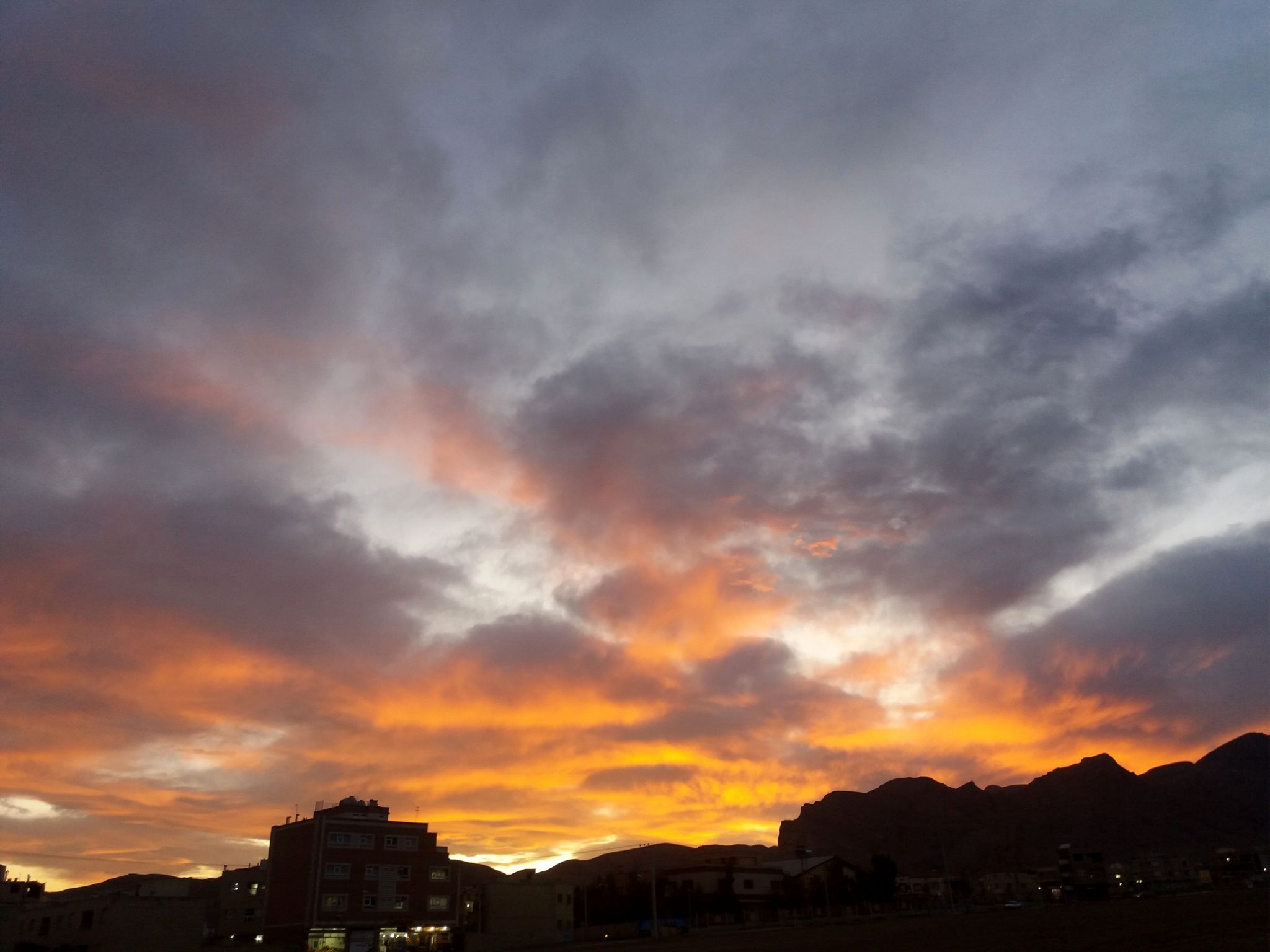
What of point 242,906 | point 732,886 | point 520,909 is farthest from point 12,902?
point 732,886

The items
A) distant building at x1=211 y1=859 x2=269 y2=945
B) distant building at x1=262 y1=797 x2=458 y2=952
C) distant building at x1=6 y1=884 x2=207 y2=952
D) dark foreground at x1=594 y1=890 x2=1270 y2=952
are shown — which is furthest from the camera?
distant building at x1=211 y1=859 x2=269 y2=945

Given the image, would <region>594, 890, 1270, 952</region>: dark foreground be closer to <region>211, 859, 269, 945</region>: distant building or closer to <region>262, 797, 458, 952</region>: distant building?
<region>262, 797, 458, 952</region>: distant building

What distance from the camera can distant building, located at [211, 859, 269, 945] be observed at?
12000 cm

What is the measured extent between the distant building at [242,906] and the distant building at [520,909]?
26.5 meters

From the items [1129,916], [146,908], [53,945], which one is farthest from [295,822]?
[1129,916]

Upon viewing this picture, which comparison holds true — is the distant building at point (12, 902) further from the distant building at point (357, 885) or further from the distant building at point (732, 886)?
the distant building at point (732, 886)

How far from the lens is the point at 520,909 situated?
5231 inches

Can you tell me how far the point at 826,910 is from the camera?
455 feet

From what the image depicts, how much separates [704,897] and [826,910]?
19495 millimetres

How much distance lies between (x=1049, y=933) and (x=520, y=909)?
258 ft

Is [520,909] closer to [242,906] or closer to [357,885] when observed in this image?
[357,885]

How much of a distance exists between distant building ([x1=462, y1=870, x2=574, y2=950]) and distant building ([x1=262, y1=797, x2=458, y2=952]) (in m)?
13.9

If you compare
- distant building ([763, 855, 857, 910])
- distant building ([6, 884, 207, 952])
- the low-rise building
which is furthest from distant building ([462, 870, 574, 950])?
distant building ([763, 855, 857, 910])

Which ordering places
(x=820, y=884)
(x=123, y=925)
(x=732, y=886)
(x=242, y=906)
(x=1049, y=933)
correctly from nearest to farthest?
(x=1049, y=933) < (x=123, y=925) < (x=242, y=906) < (x=732, y=886) < (x=820, y=884)
